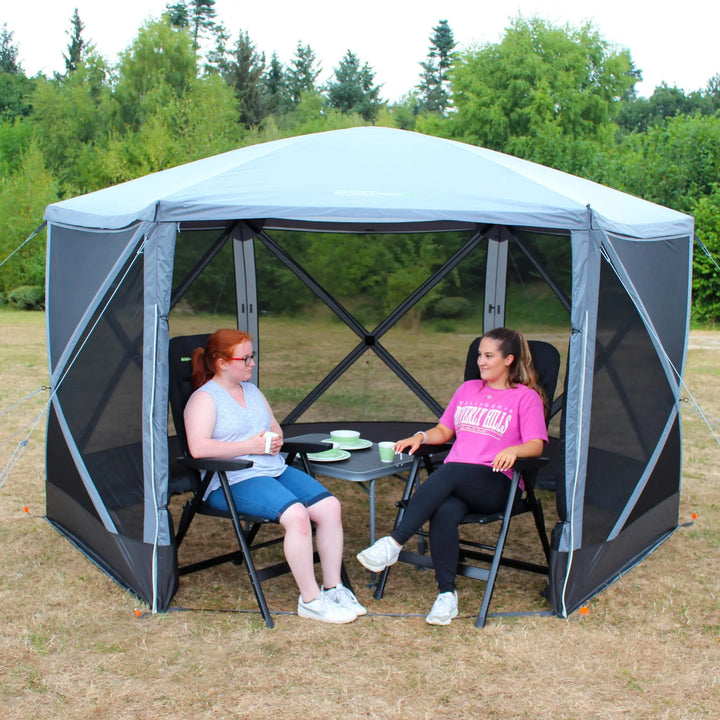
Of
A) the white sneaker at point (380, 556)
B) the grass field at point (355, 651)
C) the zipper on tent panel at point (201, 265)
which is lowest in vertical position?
the grass field at point (355, 651)

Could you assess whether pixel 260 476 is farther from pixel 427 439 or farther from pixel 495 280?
pixel 495 280

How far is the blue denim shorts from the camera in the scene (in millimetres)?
3781

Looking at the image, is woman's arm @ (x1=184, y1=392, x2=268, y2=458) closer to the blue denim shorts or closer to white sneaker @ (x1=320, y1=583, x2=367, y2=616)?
the blue denim shorts

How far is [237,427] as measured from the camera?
13.2 ft

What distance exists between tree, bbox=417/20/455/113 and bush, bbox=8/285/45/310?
121 ft

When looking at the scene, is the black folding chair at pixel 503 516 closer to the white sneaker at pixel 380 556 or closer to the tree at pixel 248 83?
the white sneaker at pixel 380 556

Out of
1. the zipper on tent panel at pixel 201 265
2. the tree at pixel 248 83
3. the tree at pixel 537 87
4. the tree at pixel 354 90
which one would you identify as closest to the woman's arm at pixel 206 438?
the zipper on tent panel at pixel 201 265

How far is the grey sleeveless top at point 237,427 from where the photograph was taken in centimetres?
396

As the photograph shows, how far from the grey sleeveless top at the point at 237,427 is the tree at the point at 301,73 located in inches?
1900

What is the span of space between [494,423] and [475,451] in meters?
0.17

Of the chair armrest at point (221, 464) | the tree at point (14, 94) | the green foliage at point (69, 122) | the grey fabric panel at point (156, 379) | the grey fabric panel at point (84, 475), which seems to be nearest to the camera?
the grey fabric panel at point (156, 379)

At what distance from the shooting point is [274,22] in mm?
50438

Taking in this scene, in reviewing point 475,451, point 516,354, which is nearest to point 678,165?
point 516,354

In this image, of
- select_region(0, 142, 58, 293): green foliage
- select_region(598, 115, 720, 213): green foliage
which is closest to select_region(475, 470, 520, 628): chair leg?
select_region(598, 115, 720, 213): green foliage
